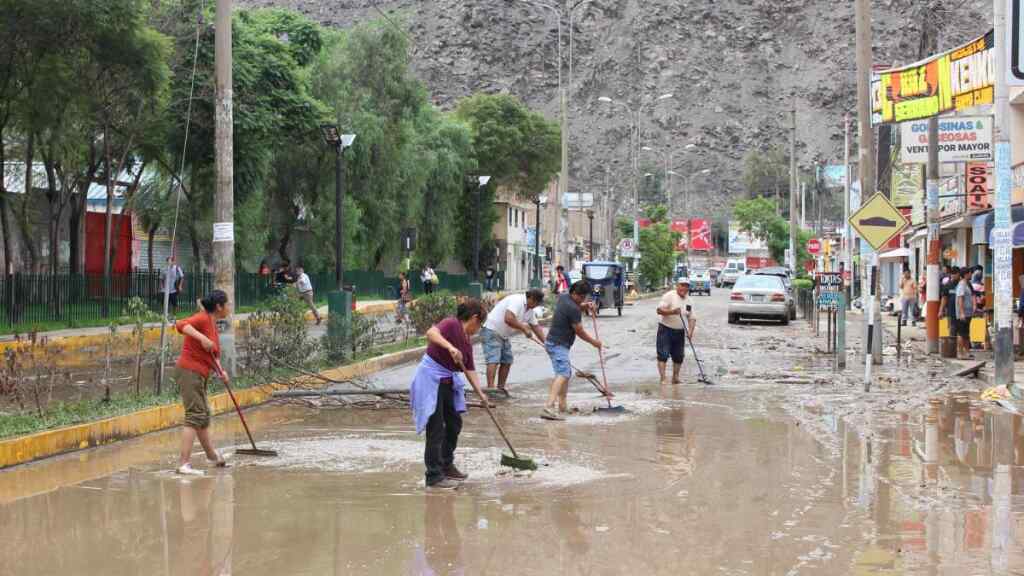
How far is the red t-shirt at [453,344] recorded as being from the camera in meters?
9.64

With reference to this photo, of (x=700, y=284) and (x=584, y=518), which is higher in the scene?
(x=700, y=284)

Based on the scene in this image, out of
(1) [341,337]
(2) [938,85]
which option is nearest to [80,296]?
(1) [341,337]

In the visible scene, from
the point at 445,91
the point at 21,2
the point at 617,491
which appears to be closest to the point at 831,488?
the point at 617,491

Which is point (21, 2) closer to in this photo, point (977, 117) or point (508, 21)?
point (977, 117)

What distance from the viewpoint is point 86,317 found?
30.0 metres

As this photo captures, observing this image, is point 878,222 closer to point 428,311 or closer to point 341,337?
point 341,337

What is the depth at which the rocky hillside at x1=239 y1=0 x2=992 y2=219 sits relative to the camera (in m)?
147

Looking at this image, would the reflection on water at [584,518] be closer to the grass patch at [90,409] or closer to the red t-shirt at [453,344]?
the grass patch at [90,409]

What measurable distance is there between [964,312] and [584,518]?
54.0 feet

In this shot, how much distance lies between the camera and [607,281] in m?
43.1

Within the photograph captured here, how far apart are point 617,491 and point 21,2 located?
20815 millimetres

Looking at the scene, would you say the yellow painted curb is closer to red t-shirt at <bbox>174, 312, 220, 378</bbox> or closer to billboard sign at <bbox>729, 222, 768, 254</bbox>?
red t-shirt at <bbox>174, 312, 220, 378</bbox>

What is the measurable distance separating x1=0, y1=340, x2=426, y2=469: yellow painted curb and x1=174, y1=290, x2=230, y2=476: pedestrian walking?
1366mm

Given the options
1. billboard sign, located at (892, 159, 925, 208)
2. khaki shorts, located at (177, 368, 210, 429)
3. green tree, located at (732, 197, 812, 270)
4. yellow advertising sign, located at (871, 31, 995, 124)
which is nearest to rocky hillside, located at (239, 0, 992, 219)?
green tree, located at (732, 197, 812, 270)
